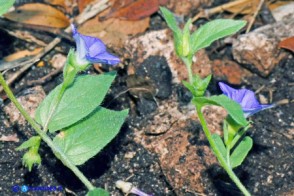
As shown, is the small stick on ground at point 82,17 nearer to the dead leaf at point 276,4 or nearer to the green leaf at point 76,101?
the green leaf at point 76,101

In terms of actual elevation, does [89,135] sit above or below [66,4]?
below

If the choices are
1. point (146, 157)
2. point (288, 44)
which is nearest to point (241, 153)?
point (146, 157)

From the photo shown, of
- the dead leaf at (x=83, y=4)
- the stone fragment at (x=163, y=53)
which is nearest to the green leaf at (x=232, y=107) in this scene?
the stone fragment at (x=163, y=53)

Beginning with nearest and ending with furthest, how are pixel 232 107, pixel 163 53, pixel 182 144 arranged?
pixel 232 107 < pixel 182 144 < pixel 163 53

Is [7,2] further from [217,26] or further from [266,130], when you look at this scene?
[266,130]

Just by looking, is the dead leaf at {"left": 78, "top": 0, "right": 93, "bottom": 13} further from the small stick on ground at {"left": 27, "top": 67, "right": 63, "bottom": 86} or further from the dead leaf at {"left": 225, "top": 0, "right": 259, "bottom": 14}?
the dead leaf at {"left": 225, "top": 0, "right": 259, "bottom": 14}

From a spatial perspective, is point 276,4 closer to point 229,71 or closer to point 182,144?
point 229,71

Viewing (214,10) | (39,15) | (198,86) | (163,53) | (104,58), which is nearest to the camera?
(198,86)
